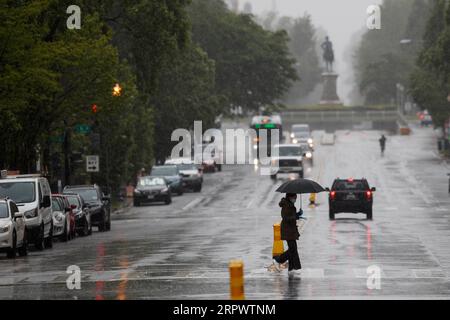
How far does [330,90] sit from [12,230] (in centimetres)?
14290

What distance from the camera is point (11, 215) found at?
34219 mm

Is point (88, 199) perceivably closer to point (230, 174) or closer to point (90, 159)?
point (90, 159)

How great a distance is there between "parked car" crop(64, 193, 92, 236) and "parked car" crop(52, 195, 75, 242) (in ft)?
9.75

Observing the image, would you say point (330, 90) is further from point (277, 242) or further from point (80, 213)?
point (277, 242)

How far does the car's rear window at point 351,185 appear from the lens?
52.3 meters

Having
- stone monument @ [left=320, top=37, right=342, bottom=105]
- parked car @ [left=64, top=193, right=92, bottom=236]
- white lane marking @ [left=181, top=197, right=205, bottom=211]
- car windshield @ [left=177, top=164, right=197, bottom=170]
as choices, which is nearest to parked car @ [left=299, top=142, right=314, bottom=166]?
car windshield @ [left=177, top=164, right=197, bottom=170]

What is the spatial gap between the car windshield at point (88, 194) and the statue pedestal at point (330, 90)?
120687 mm

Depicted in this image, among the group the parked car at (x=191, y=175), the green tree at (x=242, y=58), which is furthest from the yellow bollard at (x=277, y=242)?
the green tree at (x=242, y=58)

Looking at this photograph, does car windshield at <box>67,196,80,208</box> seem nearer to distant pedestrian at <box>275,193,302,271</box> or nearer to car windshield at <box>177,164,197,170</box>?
distant pedestrian at <box>275,193,302,271</box>

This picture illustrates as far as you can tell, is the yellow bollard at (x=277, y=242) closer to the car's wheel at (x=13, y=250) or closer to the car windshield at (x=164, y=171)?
the car's wheel at (x=13, y=250)

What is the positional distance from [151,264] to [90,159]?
108ft

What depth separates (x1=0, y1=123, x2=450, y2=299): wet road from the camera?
23641mm

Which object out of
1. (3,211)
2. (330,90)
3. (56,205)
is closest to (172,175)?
(56,205)
